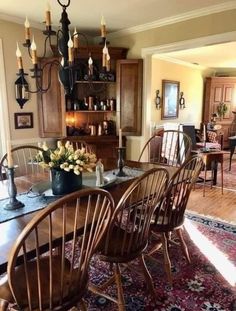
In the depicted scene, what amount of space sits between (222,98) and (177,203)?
285 inches

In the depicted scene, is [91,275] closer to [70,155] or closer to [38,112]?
[70,155]

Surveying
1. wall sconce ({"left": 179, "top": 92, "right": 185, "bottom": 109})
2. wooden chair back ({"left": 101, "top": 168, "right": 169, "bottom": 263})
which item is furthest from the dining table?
wall sconce ({"left": 179, "top": 92, "right": 185, "bottom": 109})

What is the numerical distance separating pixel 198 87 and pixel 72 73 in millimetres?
6947

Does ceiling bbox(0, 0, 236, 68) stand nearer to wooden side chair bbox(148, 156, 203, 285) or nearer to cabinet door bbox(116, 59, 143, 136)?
cabinet door bbox(116, 59, 143, 136)

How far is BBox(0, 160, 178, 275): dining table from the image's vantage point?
48.8 inches

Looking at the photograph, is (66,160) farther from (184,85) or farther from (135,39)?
(184,85)

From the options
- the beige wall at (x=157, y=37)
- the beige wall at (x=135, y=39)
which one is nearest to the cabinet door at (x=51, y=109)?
the beige wall at (x=135, y=39)

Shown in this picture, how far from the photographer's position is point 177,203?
6.84ft

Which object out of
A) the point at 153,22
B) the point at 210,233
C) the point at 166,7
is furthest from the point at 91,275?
the point at 153,22

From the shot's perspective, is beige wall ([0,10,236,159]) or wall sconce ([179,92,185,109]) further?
wall sconce ([179,92,185,109])

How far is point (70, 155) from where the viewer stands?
1.77 m

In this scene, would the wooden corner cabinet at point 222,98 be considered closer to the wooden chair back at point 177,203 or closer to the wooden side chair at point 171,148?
the wooden side chair at point 171,148

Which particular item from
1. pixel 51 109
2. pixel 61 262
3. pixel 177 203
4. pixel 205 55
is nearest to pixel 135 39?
pixel 51 109

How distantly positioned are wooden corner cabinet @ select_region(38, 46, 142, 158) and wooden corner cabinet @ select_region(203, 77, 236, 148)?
16.0 feet
